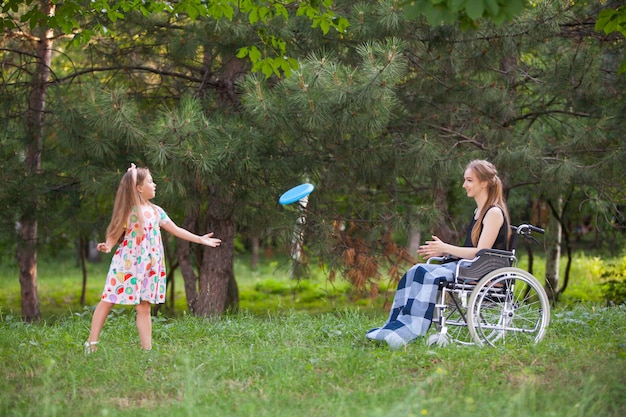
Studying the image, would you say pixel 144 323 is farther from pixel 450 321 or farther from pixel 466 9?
pixel 466 9

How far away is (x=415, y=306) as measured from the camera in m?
4.71

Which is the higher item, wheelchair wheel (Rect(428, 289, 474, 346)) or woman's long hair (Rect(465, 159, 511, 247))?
woman's long hair (Rect(465, 159, 511, 247))

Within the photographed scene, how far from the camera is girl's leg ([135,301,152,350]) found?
480 cm

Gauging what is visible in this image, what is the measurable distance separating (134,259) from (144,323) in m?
0.39

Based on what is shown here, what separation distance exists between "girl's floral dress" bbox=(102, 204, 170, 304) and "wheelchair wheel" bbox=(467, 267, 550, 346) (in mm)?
1845

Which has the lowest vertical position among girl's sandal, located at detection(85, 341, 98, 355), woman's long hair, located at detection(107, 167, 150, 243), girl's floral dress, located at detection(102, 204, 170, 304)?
girl's sandal, located at detection(85, 341, 98, 355)

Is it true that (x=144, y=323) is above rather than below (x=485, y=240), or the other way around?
below

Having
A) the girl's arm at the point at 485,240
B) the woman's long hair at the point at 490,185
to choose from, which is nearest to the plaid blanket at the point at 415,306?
the girl's arm at the point at 485,240

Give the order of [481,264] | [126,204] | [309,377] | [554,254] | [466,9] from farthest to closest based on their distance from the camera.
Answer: [554,254] → [126,204] → [481,264] → [309,377] → [466,9]

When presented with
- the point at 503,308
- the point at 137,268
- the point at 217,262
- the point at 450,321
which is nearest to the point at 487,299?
the point at 503,308

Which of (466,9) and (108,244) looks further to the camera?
(108,244)

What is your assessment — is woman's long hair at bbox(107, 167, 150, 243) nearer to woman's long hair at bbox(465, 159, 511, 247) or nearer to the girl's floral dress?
the girl's floral dress

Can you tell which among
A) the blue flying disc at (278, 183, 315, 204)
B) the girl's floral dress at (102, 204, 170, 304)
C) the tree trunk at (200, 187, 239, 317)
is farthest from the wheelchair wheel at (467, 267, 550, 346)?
the tree trunk at (200, 187, 239, 317)

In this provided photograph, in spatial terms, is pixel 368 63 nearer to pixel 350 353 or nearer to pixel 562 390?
pixel 350 353
